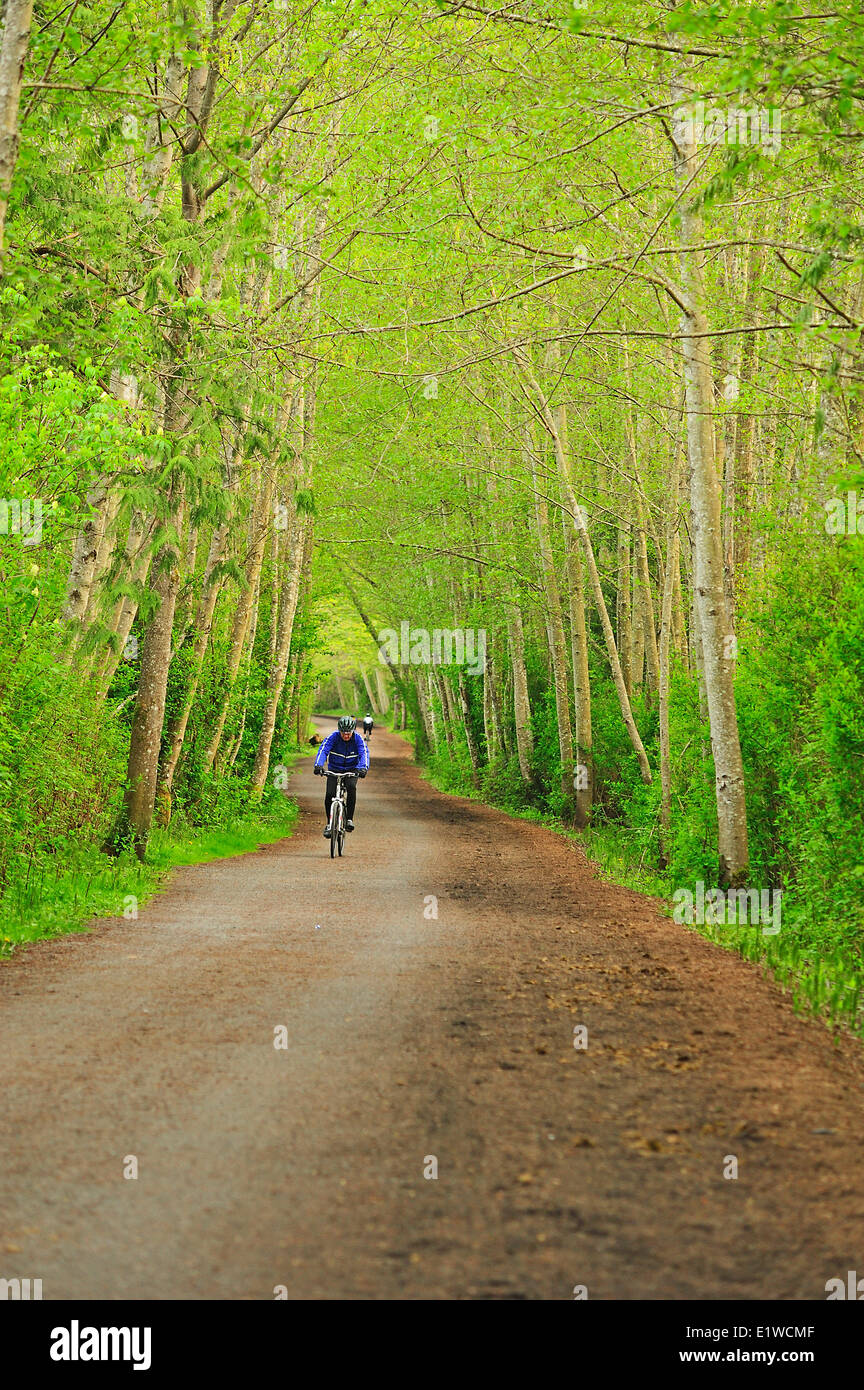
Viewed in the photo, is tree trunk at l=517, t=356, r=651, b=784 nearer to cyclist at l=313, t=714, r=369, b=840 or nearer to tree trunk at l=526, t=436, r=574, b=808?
tree trunk at l=526, t=436, r=574, b=808

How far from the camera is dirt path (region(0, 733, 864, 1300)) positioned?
4129 mm

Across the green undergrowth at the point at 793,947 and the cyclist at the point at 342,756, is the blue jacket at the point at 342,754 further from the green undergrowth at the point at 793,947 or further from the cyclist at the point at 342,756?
the green undergrowth at the point at 793,947

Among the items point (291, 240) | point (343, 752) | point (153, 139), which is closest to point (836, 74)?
point (153, 139)

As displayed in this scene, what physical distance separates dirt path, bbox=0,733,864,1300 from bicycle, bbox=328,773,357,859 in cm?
775

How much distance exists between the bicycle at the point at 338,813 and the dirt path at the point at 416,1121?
775cm

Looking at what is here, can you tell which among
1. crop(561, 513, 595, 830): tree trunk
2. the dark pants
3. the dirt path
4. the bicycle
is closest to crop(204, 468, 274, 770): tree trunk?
the dark pants

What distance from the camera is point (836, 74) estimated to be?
8344mm

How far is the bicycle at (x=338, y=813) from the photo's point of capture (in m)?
18.7

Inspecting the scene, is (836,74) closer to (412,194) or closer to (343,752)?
(412,194)

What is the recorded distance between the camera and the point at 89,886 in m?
12.8

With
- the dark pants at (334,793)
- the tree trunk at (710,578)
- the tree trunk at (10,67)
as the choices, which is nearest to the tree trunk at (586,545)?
the dark pants at (334,793)

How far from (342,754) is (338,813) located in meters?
0.98

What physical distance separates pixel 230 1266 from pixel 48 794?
902 cm

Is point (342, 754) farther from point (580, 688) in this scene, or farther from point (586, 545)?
point (580, 688)
